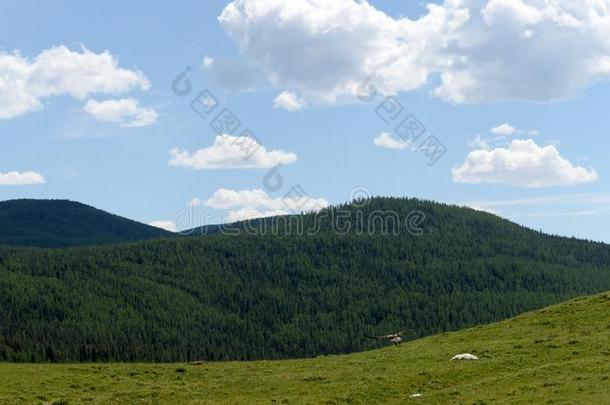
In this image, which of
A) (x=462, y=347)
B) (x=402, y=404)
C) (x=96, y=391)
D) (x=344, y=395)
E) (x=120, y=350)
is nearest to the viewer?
(x=402, y=404)

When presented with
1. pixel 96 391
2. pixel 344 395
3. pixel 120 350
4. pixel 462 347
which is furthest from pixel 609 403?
pixel 120 350

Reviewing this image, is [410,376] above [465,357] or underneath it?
underneath

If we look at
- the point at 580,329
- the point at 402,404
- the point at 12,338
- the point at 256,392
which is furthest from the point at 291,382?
the point at 12,338

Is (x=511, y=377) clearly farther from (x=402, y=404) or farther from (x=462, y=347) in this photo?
(x=462, y=347)

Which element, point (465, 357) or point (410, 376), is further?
point (465, 357)

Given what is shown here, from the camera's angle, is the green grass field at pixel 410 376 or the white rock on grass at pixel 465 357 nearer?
the green grass field at pixel 410 376

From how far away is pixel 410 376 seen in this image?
5272 cm

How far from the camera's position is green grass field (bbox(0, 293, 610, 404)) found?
44562 millimetres

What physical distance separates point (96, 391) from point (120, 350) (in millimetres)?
123853

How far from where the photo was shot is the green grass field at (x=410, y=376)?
44.6 metres

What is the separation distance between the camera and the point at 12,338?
182250 mm

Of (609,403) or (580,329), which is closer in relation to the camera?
(609,403)

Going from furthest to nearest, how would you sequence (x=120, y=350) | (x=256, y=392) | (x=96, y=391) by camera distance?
1. (x=120, y=350)
2. (x=96, y=391)
3. (x=256, y=392)

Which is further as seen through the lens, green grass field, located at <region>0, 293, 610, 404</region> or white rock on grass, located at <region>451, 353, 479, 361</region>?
white rock on grass, located at <region>451, 353, 479, 361</region>
